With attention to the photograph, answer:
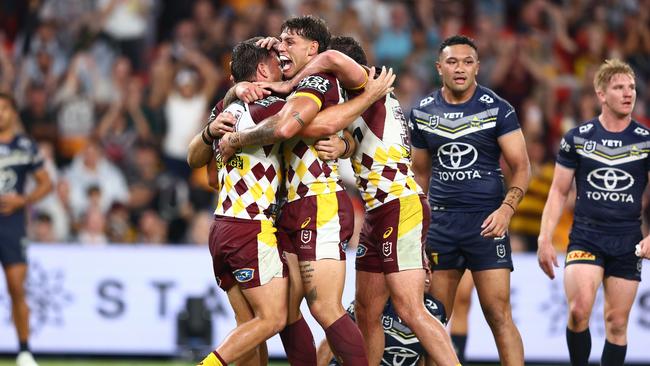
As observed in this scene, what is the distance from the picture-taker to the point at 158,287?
12469mm

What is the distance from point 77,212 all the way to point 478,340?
512cm

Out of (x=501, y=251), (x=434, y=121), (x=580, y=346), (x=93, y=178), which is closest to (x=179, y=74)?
(x=93, y=178)

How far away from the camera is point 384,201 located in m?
8.20

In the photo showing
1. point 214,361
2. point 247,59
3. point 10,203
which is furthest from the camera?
point 10,203

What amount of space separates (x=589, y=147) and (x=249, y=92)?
2.83 metres

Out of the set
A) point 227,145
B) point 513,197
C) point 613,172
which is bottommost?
point 513,197

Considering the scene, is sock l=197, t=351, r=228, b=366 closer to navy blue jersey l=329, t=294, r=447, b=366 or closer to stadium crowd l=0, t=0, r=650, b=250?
navy blue jersey l=329, t=294, r=447, b=366

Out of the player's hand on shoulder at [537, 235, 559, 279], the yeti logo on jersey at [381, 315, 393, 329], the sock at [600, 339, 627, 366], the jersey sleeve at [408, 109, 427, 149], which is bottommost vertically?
the sock at [600, 339, 627, 366]

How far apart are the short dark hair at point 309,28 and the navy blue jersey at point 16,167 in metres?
4.46

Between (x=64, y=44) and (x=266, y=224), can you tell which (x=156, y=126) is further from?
(x=266, y=224)

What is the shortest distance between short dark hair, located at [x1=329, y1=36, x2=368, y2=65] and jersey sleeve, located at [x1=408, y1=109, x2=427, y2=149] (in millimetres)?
893

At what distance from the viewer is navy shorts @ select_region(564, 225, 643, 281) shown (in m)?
9.02

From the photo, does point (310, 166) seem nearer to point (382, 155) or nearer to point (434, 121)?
point (382, 155)

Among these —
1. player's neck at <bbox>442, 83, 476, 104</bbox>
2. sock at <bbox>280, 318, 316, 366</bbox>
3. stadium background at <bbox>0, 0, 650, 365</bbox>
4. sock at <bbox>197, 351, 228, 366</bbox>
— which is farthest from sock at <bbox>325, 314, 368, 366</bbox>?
stadium background at <bbox>0, 0, 650, 365</bbox>
